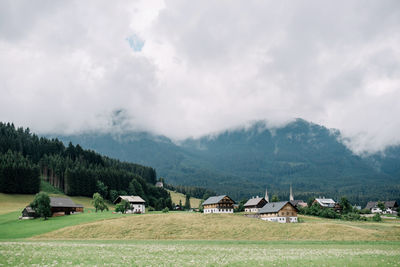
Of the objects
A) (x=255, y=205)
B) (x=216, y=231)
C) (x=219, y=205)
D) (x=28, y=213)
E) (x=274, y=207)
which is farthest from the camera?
(x=255, y=205)

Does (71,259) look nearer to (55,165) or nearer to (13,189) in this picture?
(13,189)

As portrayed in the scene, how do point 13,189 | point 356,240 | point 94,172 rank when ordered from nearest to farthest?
point 356,240, point 13,189, point 94,172

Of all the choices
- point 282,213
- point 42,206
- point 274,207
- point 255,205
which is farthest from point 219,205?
point 42,206

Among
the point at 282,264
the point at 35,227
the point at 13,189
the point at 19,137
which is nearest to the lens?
the point at 282,264

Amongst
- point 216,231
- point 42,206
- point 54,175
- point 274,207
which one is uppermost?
point 54,175

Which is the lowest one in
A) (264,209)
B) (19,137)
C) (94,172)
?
(264,209)

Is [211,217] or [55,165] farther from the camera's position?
[55,165]

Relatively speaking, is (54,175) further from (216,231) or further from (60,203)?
(216,231)

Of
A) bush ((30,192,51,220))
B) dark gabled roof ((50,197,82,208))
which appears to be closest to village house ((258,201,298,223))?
dark gabled roof ((50,197,82,208))

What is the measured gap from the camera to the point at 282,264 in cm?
2719

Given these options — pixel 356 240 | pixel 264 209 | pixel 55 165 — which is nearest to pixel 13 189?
pixel 55 165

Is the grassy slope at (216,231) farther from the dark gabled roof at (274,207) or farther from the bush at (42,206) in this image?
the dark gabled roof at (274,207)

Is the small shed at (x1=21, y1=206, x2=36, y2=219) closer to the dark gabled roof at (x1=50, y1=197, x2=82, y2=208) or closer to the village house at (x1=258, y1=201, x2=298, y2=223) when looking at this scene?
the dark gabled roof at (x1=50, y1=197, x2=82, y2=208)

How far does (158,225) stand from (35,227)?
29111 mm
